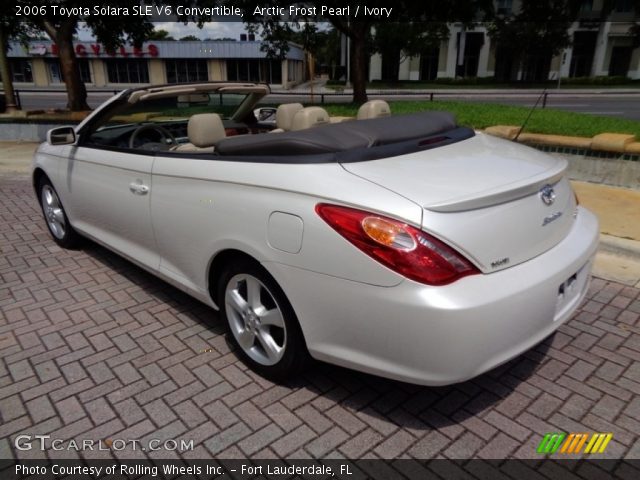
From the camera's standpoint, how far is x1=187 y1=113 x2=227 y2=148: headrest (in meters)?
3.37

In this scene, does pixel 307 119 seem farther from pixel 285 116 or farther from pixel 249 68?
pixel 249 68

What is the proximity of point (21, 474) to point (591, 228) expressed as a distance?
10.3 ft

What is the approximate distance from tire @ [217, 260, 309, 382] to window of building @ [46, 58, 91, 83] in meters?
55.4

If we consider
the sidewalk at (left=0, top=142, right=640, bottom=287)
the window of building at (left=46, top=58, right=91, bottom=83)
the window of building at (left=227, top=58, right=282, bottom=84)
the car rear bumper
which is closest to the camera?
the car rear bumper

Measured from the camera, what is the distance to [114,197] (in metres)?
3.72

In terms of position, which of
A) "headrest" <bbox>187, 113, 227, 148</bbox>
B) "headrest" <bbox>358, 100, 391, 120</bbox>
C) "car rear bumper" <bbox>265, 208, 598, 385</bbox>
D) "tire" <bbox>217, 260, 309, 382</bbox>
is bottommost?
"tire" <bbox>217, 260, 309, 382</bbox>

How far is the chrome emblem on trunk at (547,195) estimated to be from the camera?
2.47 metres

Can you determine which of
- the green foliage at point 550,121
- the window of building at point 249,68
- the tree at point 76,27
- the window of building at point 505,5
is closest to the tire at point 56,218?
the green foliage at point 550,121

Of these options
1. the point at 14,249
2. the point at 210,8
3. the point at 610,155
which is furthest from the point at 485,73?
the point at 14,249

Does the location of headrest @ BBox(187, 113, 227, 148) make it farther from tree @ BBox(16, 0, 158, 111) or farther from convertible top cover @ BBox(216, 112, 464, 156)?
tree @ BBox(16, 0, 158, 111)

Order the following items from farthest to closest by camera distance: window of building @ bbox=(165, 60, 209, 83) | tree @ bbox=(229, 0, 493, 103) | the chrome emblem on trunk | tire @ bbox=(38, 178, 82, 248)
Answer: window of building @ bbox=(165, 60, 209, 83) < tree @ bbox=(229, 0, 493, 103) < tire @ bbox=(38, 178, 82, 248) < the chrome emblem on trunk

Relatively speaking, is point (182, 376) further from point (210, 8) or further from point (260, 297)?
point (210, 8)

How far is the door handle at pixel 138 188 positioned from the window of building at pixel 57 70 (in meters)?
54.3

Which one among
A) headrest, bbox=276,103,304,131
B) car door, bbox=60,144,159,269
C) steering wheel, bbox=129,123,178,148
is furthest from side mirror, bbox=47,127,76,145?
headrest, bbox=276,103,304,131
